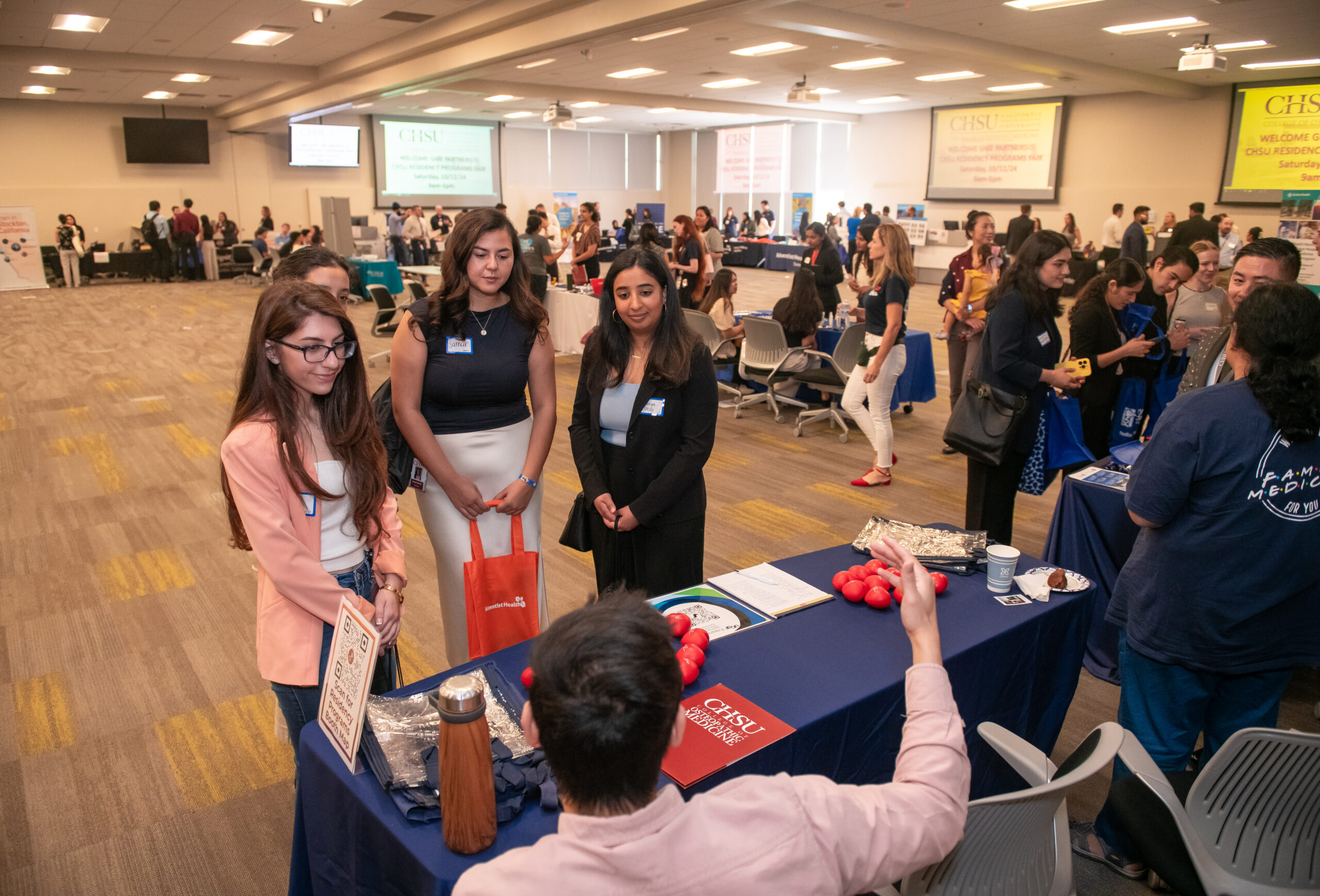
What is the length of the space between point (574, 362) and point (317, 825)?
7467 mm

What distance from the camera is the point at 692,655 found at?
1.69 m

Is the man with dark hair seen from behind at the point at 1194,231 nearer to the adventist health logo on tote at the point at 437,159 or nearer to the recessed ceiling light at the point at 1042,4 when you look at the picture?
the recessed ceiling light at the point at 1042,4

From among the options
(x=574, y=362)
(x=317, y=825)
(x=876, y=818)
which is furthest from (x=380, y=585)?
(x=574, y=362)

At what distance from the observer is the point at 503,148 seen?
23234 millimetres

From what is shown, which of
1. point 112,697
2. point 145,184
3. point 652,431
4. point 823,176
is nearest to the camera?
point 652,431

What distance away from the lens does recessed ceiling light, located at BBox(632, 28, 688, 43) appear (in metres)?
9.28

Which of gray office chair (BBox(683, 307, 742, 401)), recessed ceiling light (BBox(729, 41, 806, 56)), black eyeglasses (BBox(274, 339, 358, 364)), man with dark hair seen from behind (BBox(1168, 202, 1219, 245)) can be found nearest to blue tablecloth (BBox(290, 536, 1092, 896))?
black eyeglasses (BBox(274, 339, 358, 364))

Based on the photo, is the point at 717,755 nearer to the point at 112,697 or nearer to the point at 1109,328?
the point at 112,697

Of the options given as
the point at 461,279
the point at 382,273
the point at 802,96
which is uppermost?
the point at 802,96

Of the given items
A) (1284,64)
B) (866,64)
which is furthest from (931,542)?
(1284,64)

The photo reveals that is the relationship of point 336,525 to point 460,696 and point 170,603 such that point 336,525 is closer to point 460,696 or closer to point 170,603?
point 460,696

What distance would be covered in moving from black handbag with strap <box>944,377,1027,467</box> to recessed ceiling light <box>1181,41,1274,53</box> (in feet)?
32.0

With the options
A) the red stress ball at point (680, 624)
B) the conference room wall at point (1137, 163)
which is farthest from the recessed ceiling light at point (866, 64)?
the red stress ball at point (680, 624)

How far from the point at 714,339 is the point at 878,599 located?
15.7ft
